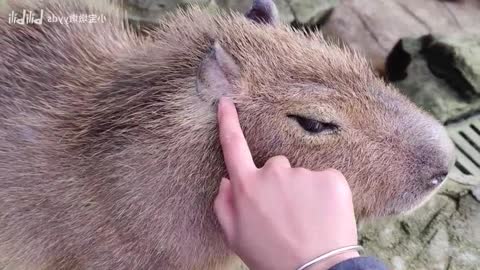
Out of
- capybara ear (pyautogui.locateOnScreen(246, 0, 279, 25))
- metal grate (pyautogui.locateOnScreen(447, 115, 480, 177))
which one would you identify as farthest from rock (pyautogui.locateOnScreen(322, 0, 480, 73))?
capybara ear (pyautogui.locateOnScreen(246, 0, 279, 25))

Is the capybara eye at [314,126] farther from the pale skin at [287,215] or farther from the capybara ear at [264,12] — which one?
the capybara ear at [264,12]

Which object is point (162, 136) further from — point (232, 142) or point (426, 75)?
point (426, 75)

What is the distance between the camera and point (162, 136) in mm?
1874

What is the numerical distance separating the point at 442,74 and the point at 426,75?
9cm

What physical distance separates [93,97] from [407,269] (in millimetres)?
1398

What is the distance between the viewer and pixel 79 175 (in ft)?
6.55

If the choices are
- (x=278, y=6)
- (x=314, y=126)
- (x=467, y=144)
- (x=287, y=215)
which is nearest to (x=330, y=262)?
(x=287, y=215)

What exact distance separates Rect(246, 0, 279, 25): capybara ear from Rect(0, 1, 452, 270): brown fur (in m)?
0.05

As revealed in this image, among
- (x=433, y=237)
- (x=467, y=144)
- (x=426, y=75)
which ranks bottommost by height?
(x=433, y=237)

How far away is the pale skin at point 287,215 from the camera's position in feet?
5.16

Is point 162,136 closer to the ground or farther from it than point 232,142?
closer to the ground

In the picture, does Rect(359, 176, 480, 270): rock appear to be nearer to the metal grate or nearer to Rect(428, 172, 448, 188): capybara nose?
the metal grate

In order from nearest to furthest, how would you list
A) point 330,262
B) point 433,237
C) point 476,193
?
point 330,262, point 433,237, point 476,193

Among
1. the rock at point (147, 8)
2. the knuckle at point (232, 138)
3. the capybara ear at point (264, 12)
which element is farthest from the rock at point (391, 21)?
the knuckle at point (232, 138)
